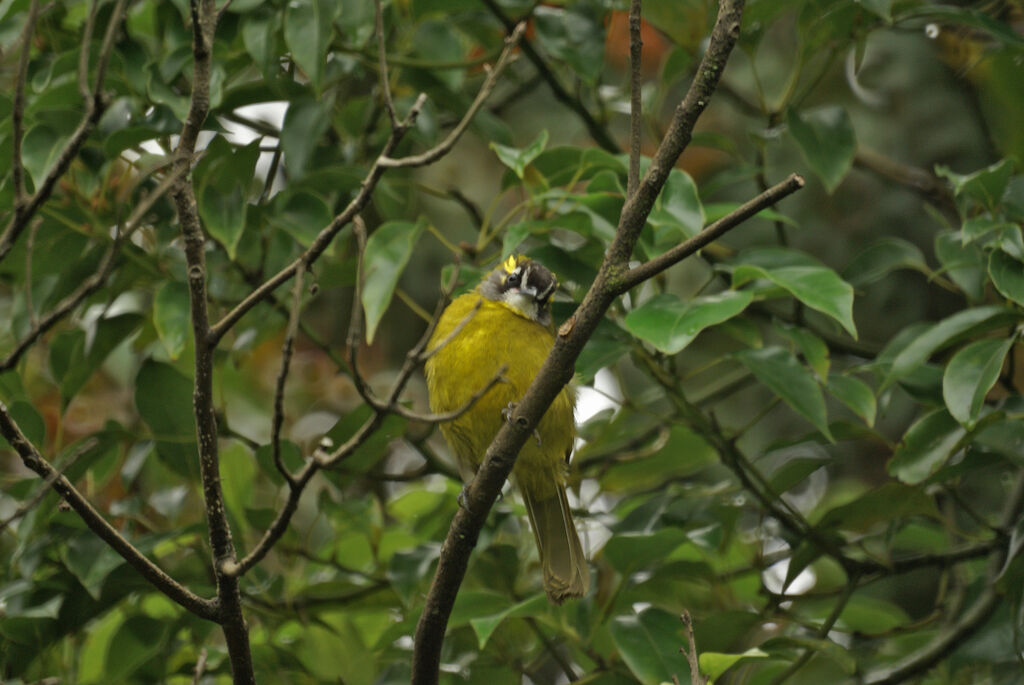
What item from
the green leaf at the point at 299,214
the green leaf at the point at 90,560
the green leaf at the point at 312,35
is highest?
the green leaf at the point at 312,35

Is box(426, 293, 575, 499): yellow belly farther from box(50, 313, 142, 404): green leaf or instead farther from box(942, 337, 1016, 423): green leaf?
box(942, 337, 1016, 423): green leaf

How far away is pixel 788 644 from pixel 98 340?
91.1 inches

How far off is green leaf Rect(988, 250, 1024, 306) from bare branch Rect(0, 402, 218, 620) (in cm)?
209

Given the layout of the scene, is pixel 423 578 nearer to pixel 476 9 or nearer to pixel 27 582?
pixel 27 582

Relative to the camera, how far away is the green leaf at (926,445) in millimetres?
3182

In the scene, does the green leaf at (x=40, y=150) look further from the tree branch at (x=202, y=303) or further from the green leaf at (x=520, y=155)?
the green leaf at (x=520, y=155)

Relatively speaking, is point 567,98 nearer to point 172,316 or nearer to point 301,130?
point 301,130

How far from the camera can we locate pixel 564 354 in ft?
7.36

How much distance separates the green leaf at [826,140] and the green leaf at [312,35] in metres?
1.50

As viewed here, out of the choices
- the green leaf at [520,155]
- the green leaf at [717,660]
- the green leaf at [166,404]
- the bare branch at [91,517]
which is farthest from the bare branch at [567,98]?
the bare branch at [91,517]

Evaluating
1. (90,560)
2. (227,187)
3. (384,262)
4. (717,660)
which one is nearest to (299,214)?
(227,187)

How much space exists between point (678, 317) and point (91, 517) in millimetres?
1473

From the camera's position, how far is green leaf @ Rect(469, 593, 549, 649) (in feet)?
9.20

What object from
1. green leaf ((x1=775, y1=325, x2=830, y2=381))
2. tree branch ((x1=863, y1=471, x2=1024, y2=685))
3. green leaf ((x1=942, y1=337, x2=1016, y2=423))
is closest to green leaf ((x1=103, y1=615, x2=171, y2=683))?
→ green leaf ((x1=775, y1=325, x2=830, y2=381))
